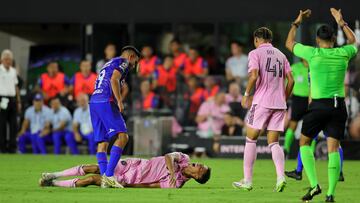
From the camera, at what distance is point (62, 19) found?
26234 millimetres

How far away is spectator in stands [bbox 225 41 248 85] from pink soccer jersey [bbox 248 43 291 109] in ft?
36.2

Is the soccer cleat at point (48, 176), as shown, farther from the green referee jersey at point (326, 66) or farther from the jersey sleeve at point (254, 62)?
→ the green referee jersey at point (326, 66)

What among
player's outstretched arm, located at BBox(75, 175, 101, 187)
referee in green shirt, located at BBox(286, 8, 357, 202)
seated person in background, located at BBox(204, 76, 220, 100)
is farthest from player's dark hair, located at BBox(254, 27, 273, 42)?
seated person in background, located at BBox(204, 76, 220, 100)

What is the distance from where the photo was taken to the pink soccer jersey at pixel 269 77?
554 inches

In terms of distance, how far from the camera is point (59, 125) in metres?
25.3

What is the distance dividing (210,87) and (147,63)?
1.78m

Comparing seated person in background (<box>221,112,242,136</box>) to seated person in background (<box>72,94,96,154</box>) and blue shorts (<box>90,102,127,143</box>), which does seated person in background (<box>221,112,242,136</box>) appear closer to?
seated person in background (<box>72,94,96,154</box>)

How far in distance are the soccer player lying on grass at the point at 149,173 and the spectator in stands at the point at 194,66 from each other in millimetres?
11127

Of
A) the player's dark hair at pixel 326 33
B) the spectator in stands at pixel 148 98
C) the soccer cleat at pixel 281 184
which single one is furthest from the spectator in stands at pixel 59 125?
the player's dark hair at pixel 326 33

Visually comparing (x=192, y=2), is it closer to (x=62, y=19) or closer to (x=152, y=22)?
(x=152, y=22)

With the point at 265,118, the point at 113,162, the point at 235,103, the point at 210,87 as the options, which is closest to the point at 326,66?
the point at 265,118

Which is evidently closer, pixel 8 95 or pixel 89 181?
pixel 89 181

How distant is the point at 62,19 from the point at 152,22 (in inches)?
86.9

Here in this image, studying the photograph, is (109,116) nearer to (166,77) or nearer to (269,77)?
(269,77)
